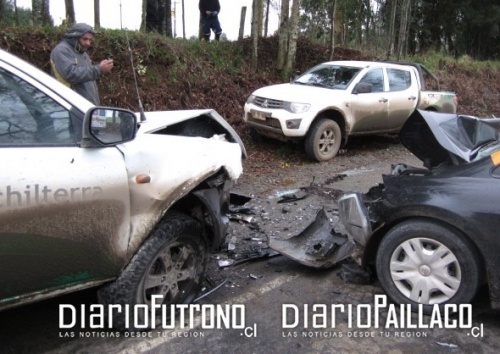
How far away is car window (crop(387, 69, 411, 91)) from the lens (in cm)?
951

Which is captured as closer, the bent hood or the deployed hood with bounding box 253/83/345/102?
the bent hood

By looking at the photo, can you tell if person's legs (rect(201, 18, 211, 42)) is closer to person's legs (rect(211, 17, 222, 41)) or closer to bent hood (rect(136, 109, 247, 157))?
person's legs (rect(211, 17, 222, 41))

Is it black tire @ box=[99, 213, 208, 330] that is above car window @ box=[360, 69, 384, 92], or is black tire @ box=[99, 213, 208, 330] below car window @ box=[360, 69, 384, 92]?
below

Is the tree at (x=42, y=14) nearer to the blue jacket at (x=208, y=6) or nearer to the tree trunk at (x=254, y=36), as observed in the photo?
the blue jacket at (x=208, y=6)

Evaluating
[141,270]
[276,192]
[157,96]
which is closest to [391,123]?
[276,192]

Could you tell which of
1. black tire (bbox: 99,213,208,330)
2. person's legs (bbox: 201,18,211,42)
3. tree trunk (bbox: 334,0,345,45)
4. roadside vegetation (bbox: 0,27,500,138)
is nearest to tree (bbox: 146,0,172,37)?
person's legs (bbox: 201,18,211,42)

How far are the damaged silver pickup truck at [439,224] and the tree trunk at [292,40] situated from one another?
7.61 m

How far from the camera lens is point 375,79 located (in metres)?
9.22

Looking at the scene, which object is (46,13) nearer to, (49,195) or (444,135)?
(49,195)

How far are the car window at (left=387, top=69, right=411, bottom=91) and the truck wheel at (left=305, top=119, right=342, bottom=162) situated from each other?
1.85 meters

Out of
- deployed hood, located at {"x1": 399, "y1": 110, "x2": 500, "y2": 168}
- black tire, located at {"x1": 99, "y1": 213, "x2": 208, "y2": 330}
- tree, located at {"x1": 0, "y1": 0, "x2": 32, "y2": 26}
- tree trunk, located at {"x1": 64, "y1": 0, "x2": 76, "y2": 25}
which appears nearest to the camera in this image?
black tire, located at {"x1": 99, "y1": 213, "x2": 208, "y2": 330}

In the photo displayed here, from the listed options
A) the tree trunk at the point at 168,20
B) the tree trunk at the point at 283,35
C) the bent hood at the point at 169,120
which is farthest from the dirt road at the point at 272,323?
the tree trunk at the point at 168,20

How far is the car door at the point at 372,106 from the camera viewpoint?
8.83 metres

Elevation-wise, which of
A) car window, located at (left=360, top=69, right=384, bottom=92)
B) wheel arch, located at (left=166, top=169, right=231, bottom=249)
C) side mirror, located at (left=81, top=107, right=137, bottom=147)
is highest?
car window, located at (left=360, top=69, right=384, bottom=92)
